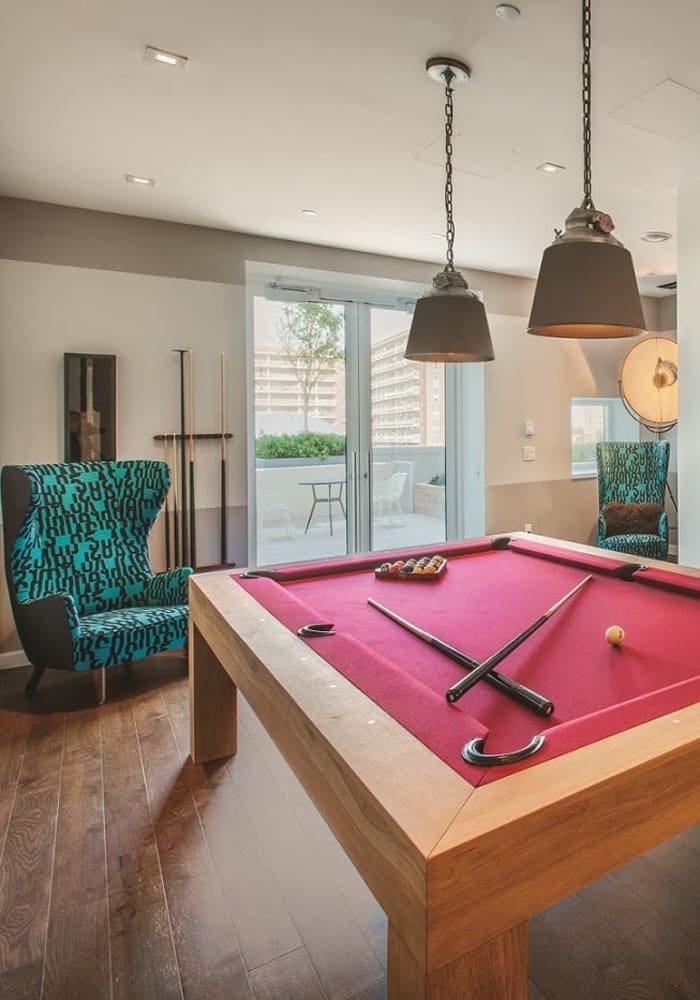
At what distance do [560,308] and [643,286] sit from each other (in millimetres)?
4820

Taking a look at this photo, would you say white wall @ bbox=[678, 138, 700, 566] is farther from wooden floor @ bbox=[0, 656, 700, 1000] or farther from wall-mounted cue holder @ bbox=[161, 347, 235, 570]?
wall-mounted cue holder @ bbox=[161, 347, 235, 570]

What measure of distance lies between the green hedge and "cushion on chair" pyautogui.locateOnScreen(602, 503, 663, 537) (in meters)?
2.25

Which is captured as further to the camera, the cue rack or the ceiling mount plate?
the cue rack

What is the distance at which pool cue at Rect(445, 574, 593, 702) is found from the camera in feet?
4.03

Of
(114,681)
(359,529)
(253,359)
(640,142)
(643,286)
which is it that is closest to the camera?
(640,142)

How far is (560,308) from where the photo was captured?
160 cm

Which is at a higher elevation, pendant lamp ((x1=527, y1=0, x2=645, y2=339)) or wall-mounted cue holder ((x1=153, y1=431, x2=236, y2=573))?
pendant lamp ((x1=527, y1=0, x2=645, y2=339))

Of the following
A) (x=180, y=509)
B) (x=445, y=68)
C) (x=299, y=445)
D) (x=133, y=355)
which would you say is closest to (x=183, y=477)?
(x=180, y=509)

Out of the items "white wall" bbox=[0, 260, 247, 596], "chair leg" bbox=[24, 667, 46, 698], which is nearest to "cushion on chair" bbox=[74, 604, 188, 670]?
"chair leg" bbox=[24, 667, 46, 698]

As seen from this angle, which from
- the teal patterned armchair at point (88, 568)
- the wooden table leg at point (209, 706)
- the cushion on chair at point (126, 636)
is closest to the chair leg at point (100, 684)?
the teal patterned armchair at point (88, 568)

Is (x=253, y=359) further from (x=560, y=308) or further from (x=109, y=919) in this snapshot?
(x=109, y=919)

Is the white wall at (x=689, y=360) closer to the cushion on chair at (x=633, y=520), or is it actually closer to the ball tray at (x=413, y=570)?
the ball tray at (x=413, y=570)

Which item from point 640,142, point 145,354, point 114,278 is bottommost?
point 145,354

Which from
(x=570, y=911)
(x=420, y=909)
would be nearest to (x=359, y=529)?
(x=570, y=911)
